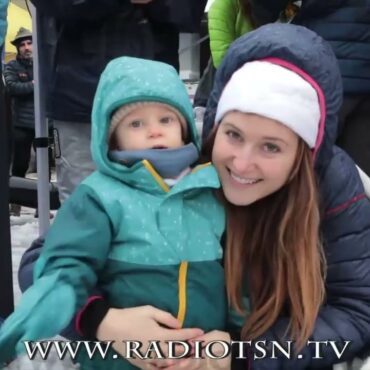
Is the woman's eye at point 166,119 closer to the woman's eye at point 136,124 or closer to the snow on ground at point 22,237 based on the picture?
the woman's eye at point 136,124

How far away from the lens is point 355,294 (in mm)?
1253

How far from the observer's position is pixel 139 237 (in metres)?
1.12

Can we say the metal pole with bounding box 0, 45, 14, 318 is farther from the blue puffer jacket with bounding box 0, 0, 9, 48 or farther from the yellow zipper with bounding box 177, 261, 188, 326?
the yellow zipper with bounding box 177, 261, 188, 326

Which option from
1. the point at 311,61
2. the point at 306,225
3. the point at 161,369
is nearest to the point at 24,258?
the point at 161,369

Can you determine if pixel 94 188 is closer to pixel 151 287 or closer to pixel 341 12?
pixel 151 287

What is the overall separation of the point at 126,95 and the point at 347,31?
2.50 feet

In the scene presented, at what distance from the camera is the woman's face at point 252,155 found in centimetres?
116

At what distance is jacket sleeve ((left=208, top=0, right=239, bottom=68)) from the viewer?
7.20 ft

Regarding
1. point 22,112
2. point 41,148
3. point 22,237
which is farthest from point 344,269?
point 22,112

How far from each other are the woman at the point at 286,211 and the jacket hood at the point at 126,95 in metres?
0.09

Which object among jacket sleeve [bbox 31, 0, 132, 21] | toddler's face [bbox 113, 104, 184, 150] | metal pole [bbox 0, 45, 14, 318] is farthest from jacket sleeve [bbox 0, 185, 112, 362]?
jacket sleeve [bbox 31, 0, 132, 21]

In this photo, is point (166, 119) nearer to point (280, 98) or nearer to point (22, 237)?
point (280, 98)

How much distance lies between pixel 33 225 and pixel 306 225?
→ 2509 mm

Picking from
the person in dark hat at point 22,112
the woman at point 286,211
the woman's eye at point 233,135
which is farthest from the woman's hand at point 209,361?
the person in dark hat at point 22,112
